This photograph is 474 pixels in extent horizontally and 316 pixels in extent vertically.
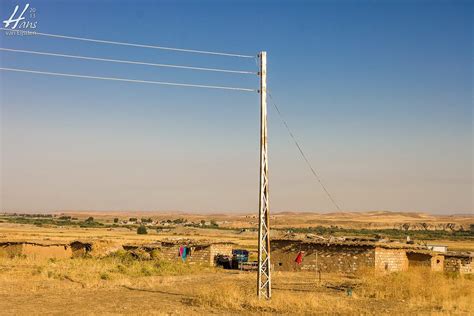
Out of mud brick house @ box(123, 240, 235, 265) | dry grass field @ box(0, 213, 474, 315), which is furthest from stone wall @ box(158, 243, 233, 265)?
dry grass field @ box(0, 213, 474, 315)

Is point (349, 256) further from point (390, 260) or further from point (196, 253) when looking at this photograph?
point (196, 253)

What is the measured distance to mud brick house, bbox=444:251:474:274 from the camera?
39812 mm

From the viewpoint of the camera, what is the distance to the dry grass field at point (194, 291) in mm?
21594

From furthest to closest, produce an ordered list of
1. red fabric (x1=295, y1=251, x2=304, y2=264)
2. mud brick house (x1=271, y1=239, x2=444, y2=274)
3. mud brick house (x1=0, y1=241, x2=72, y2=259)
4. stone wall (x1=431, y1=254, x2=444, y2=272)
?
mud brick house (x1=0, y1=241, x2=72, y2=259) → stone wall (x1=431, y1=254, x2=444, y2=272) → red fabric (x1=295, y1=251, x2=304, y2=264) → mud brick house (x1=271, y1=239, x2=444, y2=274)

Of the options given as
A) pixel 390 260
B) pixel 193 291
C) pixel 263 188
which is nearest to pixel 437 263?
pixel 390 260

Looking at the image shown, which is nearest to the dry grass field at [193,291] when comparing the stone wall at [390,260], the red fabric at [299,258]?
the red fabric at [299,258]

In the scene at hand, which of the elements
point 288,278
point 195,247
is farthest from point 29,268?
point 288,278

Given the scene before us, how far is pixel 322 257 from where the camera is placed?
38562 mm

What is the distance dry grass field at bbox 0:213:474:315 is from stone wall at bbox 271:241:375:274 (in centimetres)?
123

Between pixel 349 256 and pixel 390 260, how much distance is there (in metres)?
2.74

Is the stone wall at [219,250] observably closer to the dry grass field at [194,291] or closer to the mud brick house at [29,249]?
the dry grass field at [194,291]

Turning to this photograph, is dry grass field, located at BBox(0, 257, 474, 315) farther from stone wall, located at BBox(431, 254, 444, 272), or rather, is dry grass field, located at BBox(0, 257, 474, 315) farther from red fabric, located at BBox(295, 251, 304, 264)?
stone wall, located at BBox(431, 254, 444, 272)

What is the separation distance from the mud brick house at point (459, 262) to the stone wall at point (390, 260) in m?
3.63

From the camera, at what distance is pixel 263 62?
72.5 feet
